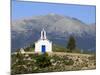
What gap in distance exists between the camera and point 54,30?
2.58 meters

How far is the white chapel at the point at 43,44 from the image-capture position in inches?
98.3

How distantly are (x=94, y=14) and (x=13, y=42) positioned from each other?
1117 mm

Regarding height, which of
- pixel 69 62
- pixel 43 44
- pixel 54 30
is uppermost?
pixel 54 30

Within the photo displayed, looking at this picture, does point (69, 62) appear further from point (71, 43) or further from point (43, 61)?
point (43, 61)

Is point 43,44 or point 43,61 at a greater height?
point 43,44

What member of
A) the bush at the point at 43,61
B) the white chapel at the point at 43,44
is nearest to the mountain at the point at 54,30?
the white chapel at the point at 43,44

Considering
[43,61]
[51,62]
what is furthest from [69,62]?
[43,61]

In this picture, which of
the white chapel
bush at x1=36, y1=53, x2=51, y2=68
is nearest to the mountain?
the white chapel

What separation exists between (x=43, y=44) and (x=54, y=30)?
0.22 m

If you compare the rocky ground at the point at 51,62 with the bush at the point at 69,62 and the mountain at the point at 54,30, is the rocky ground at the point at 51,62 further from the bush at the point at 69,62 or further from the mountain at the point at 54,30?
the mountain at the point at 54,30

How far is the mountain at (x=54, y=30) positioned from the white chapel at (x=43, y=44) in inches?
1.7

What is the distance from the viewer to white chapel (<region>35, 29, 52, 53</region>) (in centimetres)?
250

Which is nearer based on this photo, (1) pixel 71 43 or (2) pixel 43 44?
(2) pixel 43 44

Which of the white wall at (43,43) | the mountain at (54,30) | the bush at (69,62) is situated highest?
the mountain at (54,30)
